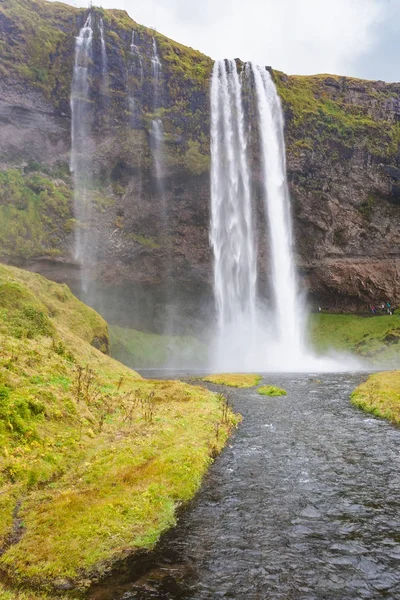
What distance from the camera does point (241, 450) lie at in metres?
15.1

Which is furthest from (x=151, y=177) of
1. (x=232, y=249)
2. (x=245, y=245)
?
(x=245, y=245)

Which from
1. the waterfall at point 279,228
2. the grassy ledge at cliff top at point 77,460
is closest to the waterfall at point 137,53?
the waterfall at point 279,228

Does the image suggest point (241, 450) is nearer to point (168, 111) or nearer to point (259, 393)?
point (259, 393)

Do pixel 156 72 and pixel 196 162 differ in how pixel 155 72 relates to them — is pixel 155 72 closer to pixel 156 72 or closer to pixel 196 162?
pixel 156 72

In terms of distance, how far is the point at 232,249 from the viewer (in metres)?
68.6

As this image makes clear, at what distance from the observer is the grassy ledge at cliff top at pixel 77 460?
7.82m

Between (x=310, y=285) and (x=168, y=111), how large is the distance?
40901mm

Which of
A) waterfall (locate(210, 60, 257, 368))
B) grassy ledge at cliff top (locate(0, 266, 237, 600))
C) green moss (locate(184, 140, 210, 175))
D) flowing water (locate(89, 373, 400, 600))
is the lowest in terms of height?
flowing water (locate(89, 373, 400, 600))

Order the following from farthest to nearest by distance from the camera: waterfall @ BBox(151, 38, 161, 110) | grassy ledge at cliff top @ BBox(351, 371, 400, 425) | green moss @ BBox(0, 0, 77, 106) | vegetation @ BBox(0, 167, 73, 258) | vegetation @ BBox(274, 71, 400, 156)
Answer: vegetation @ BBox(274, 71, 400, 156), waterfall @ BBox(151, 38, 161, 110), green moss @ BBox(0, 0, 77, 106), vegetation @ BBox(0, 167, 73, 258), grassy ledge at cliff top @ BBox(351, 371, 400, 425)

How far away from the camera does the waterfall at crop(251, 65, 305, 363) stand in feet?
226

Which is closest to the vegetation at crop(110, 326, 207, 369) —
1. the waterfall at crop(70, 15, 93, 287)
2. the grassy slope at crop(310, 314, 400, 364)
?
the grassy slope at crop(310, 314, 400, 364)

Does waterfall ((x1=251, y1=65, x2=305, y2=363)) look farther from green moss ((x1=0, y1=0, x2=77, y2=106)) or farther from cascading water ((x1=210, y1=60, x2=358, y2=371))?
green moss ((x1=0, y1=0, x2=77, y2=106))

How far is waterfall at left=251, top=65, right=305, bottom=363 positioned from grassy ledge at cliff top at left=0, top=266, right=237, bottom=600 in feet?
159

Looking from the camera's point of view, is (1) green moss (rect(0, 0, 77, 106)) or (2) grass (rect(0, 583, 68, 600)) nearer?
(2) grass (rect(0, 583, 68, 600))
